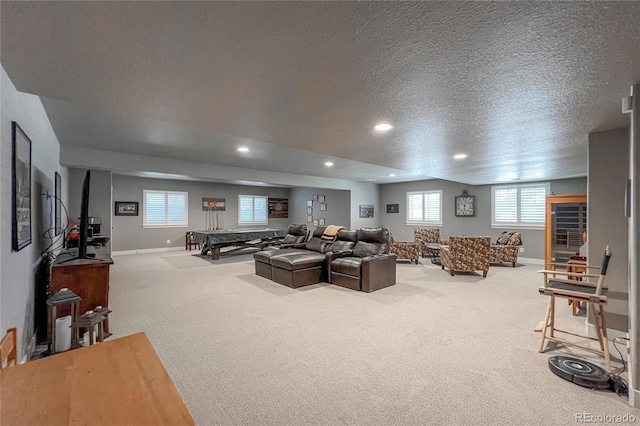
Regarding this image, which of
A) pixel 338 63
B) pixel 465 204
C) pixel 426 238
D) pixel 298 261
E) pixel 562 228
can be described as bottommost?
pixel 298 261

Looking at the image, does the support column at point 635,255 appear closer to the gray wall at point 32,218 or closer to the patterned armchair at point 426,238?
the gray wall at point 32,218

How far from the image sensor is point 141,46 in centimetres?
152

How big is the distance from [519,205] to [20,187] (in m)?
9.86

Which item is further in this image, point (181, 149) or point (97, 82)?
point (181, 149)

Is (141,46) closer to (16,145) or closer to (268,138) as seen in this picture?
(16,145)

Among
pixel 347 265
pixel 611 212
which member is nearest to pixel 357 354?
pixel 347 265

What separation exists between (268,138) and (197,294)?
2833 millimetres

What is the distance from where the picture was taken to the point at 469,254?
230 inches

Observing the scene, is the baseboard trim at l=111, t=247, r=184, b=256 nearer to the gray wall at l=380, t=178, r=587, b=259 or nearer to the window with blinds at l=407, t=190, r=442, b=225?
the gray wall at l=380, t=178, r=587, b=259

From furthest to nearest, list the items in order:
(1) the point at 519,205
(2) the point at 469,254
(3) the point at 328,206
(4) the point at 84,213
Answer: (3) the point at 328,206 → (1) the point at 519,205 → (2) the point at 469,254 → (4) the point at 84,213

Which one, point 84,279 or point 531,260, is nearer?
point 84,279

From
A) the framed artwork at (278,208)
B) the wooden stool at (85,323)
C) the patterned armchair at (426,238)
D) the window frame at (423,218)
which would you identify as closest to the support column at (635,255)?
the wooden stool at (85,323)

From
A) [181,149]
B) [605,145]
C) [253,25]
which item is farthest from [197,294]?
[605,145]

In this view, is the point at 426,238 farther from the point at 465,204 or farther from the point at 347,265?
the point at 347,265
